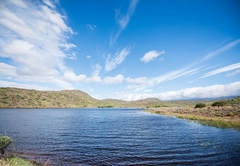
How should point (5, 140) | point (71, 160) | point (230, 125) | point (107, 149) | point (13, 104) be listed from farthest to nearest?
1. point (13, 104)
2. point (230, 125)
3. point (107, 149)
4. point (71, 160)
5. point (5, 140)

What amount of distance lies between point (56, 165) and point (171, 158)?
43.7ft

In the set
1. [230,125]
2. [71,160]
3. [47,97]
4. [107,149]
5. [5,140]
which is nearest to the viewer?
[5,140]

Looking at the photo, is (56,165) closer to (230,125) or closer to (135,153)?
(135,153)

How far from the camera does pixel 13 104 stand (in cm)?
12556

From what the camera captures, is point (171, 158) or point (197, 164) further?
point (171, 158)

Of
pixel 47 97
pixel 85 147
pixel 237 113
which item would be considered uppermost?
pixel 47 97

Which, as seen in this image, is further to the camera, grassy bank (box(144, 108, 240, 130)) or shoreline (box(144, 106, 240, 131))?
shoreline (box(144, 106, 240, 131))

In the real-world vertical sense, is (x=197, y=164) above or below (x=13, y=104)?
below

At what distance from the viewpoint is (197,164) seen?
42.7 feet

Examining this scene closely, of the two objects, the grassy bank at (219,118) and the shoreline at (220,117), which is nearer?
the grassy bank at (219,118)

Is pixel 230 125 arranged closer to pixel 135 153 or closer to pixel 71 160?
pixel 135 153

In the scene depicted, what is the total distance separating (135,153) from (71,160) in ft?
26.9

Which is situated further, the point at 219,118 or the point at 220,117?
the point at 220,117

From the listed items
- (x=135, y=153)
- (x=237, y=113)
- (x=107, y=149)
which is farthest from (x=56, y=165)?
(x=237, y=113)
